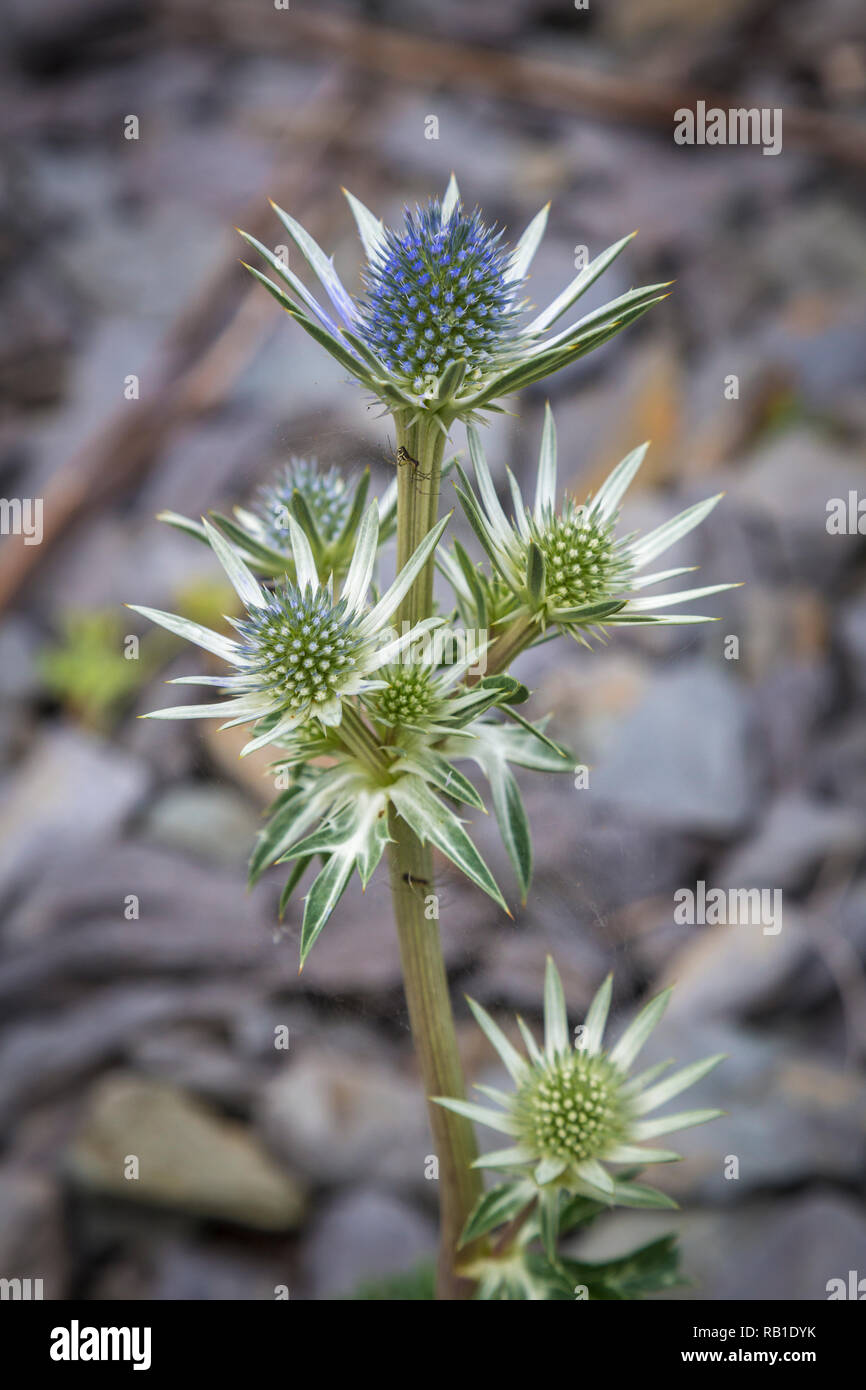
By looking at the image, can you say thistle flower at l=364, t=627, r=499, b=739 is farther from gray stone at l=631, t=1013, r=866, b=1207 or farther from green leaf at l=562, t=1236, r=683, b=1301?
gray stone at l=631, t=1013, r=866, b=1207

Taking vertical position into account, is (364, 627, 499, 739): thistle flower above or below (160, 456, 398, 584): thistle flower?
below

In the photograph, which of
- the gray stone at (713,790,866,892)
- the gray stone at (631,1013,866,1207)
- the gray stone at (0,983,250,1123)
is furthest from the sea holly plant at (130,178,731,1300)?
the gray stone at (713,790,866,892)

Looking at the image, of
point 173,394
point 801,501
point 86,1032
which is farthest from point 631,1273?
point 173,394

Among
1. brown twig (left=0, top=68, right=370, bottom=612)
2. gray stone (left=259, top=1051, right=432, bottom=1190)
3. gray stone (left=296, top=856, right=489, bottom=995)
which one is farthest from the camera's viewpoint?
brown twig (left=0, top=68, right=370, bottom=612)

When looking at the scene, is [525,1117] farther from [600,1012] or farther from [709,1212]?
[709,1212]

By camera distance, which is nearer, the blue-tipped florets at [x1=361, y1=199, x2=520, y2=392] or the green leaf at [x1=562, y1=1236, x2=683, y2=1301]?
the blue-tipped florets at [x1=361, y1=199, x2=520, y2=392]

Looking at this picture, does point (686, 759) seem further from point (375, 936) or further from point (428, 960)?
point (428, 960)

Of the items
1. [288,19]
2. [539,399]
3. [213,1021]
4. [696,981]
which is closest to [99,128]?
[288,19]
